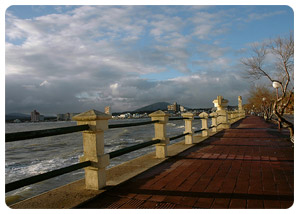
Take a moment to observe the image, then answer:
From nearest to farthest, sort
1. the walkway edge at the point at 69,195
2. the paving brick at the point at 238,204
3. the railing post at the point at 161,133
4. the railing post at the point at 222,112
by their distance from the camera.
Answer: the paving brick at the point at 238,204 → the walkway edge at the point at 69,195 → the railing post at the point at 161,133 → the railing post at the point at 222,112

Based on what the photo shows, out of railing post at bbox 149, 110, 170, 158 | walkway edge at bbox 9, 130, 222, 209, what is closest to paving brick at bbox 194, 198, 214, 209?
walkway edge at bbox 9, 130, 222, 209

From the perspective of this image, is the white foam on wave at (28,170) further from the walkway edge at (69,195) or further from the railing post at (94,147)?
the railing post at (94,147)

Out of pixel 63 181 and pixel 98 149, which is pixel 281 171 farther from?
pixel 63 181

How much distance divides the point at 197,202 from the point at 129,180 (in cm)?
139

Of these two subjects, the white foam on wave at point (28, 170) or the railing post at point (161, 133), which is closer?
the railing post at point (161, 133)

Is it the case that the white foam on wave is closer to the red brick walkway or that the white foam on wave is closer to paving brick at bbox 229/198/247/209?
the red brick walkway

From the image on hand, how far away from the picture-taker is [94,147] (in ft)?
11.6

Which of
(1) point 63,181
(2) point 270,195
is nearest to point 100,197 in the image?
(2) point 270,195

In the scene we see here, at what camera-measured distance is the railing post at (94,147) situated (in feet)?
11.6

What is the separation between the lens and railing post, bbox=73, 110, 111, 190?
352cm

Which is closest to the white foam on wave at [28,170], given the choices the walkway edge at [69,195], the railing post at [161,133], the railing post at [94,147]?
the railing post at [161,133]

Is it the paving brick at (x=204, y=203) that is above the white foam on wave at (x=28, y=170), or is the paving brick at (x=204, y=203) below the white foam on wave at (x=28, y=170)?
above

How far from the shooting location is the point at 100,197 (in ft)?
10.7

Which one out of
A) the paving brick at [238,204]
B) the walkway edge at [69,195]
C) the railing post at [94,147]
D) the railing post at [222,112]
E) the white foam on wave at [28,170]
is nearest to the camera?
the paving brick at [238,204]
